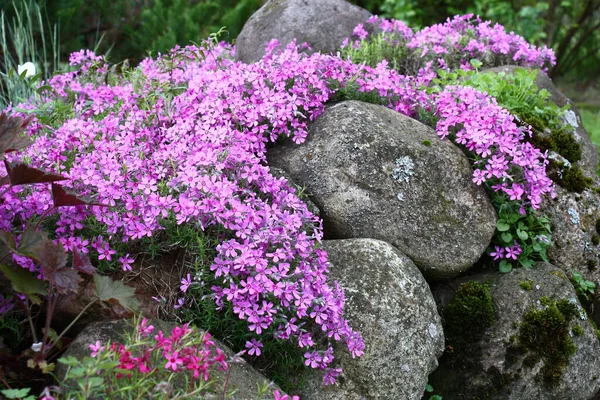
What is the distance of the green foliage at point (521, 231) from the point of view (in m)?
3.40

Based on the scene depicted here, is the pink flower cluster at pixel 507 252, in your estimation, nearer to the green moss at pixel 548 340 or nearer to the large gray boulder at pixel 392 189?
the large gray boulder at pixel 392 189

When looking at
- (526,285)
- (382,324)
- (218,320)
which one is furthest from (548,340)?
(218,320)

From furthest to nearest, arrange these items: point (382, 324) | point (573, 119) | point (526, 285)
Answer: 1. point (573, 119)
2. point (526, 285)
3. point (382, 324)

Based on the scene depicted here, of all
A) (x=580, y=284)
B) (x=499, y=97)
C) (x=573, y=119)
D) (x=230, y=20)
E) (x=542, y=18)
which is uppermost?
(x=499, y=97)

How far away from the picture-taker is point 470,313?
3.18 meters

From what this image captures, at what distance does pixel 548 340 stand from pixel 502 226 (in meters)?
0.61

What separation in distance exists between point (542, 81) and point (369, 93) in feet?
5.28

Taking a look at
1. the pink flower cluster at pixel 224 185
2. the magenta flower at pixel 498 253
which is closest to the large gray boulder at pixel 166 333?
the pink flower cluster at pixel 224 185

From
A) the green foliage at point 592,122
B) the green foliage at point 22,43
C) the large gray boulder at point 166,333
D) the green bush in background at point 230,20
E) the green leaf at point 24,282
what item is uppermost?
the green leaf at point 24,282

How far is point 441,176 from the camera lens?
337cm

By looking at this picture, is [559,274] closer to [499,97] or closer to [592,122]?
[499,97]

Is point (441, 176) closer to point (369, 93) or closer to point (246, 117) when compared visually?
point (369, 93)

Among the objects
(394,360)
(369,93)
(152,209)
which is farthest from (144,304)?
(369,93)

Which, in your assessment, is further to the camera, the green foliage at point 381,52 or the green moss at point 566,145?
the green foliage at point 381,52
